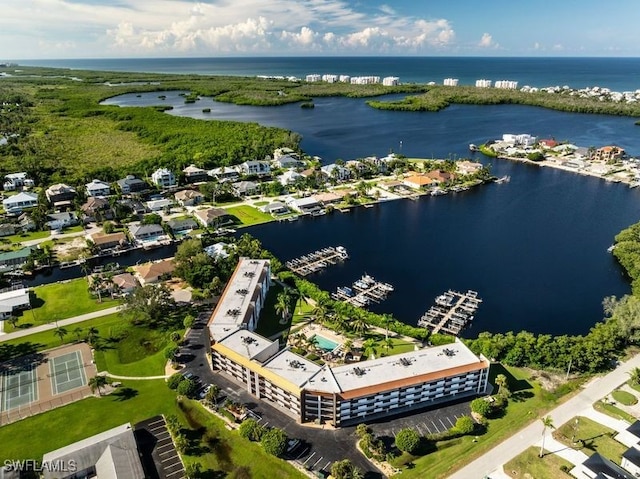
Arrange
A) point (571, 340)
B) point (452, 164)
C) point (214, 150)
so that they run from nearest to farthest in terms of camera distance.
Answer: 1. point (571, 340)
2. point (452, 164)
3. point (214, 150)

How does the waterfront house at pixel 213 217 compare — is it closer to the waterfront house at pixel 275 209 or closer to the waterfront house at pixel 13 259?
the waterfront house at pixel 275 209

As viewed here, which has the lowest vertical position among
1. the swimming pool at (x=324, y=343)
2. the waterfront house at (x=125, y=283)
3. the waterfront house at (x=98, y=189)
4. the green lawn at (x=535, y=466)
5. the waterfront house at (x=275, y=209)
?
the green lawn at (x=535, y=466)

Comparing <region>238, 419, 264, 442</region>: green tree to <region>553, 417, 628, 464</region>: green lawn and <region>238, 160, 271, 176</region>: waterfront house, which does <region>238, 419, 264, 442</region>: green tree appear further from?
<region>238, 160, 271, 176</region>: waterfront house

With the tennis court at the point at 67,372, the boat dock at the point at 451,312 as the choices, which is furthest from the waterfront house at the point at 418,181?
the tennis court at the point at 67,372

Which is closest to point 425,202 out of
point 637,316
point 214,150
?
point 637,316

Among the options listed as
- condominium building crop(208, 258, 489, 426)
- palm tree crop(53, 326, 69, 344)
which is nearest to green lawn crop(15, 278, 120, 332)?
palm tree crop(53, 326, 69, 344)

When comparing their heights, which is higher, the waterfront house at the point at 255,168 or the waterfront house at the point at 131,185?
the waterfront house at the point at 255,168

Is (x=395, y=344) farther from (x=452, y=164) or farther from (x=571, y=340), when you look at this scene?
(x=452, y=164)
